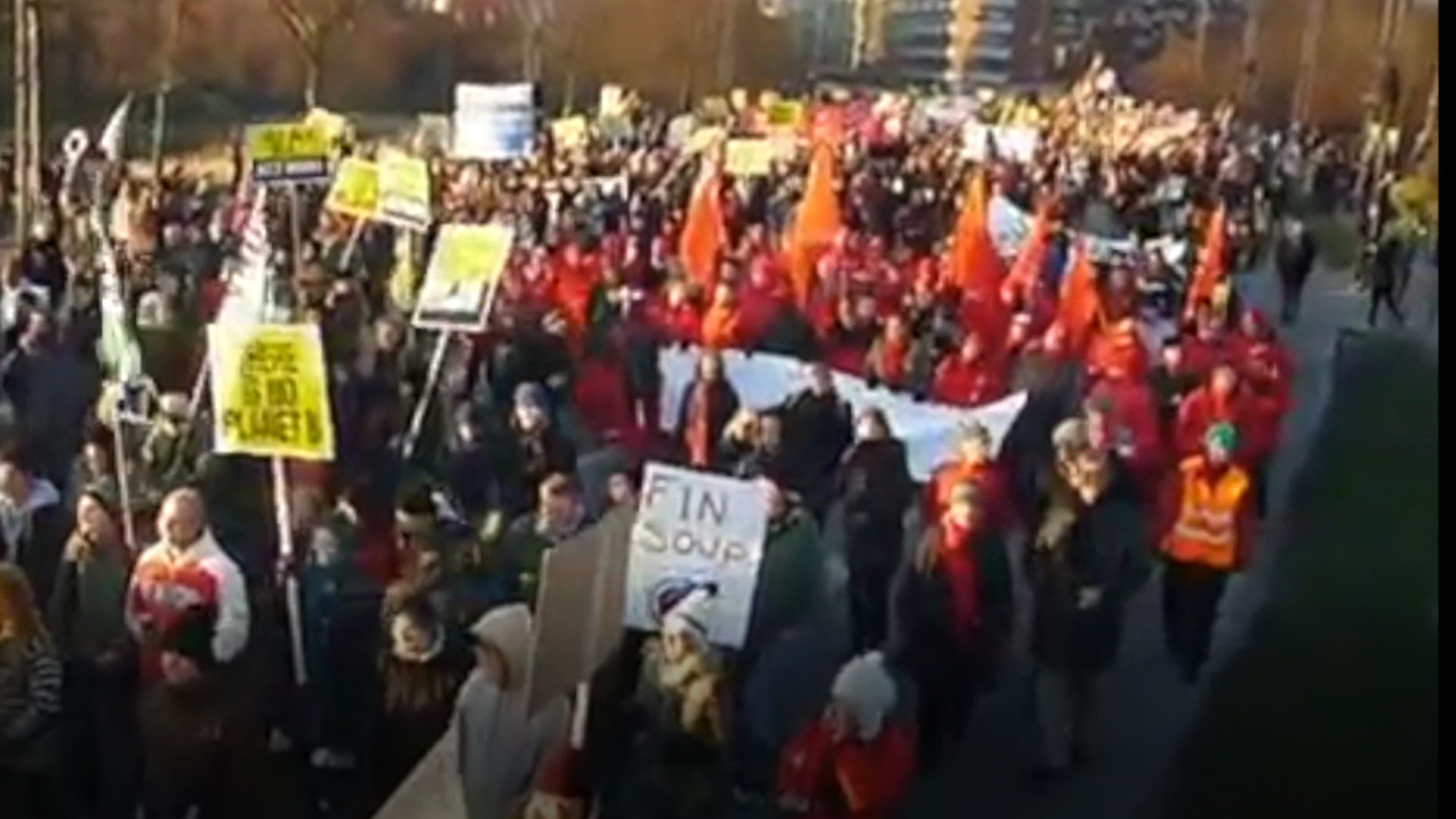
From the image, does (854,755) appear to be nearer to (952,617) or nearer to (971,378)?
(952,617)

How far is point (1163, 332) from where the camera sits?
1.95 m

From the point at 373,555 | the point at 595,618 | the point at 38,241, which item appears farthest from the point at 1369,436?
the point at 38,241

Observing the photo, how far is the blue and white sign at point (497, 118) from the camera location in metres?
2.06

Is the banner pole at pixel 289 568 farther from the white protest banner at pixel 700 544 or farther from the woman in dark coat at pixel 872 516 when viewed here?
the woman in dark coat at pixel 872 516

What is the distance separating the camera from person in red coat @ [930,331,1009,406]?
6.51 feet

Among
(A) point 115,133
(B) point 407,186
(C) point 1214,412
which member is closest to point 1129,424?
(C) point 1214,412

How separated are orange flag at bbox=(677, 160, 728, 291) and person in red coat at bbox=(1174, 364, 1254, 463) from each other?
1.25 feet

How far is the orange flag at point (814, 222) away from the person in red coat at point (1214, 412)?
302 millimetres

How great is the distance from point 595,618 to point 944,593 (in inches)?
11.0

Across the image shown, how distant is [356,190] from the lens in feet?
6.87

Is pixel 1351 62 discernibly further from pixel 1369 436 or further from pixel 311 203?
pixel 311 203

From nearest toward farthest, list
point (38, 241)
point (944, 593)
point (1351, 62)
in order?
1. point (1351, 62)
2. point (944, 593)
3. point (38, 241)

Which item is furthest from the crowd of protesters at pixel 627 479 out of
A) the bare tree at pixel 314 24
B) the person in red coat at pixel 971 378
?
the bare tree at pixel 314 24

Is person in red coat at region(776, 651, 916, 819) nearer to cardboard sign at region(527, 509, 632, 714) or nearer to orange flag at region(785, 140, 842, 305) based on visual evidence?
cardboard sign at region(527, 509, 632, 714)
